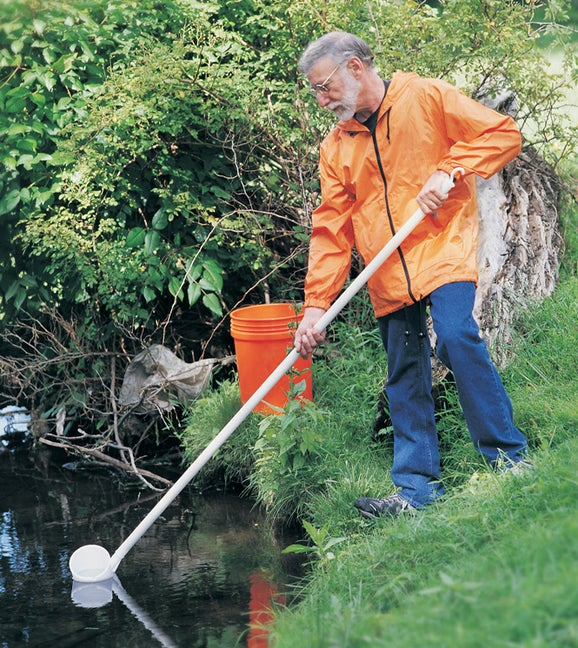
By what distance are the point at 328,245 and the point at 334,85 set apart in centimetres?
65

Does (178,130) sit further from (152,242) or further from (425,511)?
(425,511)

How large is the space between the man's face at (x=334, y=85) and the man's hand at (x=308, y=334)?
819 mm

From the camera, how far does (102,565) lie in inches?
159

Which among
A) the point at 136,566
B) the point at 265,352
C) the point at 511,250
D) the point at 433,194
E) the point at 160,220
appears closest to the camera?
the point at 433,194

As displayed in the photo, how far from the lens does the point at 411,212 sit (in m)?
3.79

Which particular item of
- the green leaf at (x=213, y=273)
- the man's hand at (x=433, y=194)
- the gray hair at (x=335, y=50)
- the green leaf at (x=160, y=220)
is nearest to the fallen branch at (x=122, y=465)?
the green leaf at (x=213, y=273)

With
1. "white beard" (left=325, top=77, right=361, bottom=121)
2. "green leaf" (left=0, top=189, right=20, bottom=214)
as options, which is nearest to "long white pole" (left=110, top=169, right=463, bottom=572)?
"white beard" (left=325, top=77, right=361, bottom=121)

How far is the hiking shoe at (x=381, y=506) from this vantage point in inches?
153

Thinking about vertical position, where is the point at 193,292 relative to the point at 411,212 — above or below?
below

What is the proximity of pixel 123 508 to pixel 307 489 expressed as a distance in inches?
42.0

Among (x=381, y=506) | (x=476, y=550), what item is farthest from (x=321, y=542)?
(x=476, y=550)

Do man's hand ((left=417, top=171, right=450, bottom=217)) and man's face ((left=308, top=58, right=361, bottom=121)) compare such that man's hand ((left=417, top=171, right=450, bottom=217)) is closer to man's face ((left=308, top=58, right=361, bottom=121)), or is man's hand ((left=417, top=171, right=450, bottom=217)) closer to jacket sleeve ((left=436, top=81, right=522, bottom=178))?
jacket sleeve ((left=436, top=81, right=522, bottom=178))

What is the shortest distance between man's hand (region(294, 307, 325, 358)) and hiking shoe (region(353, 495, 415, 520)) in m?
0.64

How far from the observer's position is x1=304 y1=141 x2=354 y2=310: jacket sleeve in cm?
396
